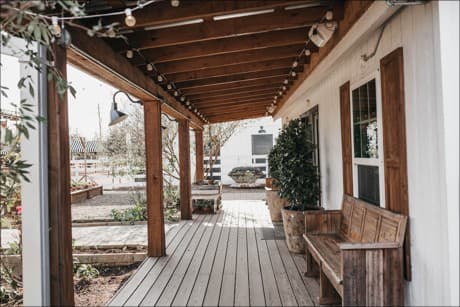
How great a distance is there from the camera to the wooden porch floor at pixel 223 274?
2.97 metres

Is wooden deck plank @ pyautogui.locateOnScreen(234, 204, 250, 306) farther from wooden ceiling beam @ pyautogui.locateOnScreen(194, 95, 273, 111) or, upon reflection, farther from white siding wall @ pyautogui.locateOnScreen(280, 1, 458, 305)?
wooden ceiling beam @ pyautogui.locateOnScreen(194, 95, 273, 111)

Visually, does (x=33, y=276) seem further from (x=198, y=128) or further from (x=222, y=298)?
(x=198, y=128)

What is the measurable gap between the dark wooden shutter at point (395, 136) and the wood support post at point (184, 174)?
4.54 meters

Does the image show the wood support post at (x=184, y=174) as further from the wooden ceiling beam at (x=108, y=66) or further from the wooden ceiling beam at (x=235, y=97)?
the wooden ceiling beam at (x=108, y=66)

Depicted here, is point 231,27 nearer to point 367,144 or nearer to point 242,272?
point 367,144

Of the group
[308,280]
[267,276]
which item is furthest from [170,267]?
[308,280]

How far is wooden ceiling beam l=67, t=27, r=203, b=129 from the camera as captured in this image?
2.40 meters

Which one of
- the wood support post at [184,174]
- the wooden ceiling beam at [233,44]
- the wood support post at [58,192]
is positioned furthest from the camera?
the wood support post at [184,174]

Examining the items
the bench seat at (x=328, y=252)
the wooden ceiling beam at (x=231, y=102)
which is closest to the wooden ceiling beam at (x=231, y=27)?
the bench seat at (x=328, y=252)

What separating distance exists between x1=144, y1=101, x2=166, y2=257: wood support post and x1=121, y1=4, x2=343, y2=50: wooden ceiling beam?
54.3 inches

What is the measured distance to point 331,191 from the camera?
461cm

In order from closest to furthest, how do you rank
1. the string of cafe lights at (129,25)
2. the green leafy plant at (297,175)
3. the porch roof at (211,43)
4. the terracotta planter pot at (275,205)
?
the string of cafe lights at (129,25) < the porch roof at (211,43) < the green leafy plant at (297,175) < the terracotta planter pot at (275,205)

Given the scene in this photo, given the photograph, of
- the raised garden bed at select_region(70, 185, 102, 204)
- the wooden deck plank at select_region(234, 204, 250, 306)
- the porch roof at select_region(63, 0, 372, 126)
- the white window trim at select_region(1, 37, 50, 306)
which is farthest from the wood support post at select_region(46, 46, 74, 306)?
the raised garden bed at select_region(70, 185, 102, 204)

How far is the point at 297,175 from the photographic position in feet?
14.9
